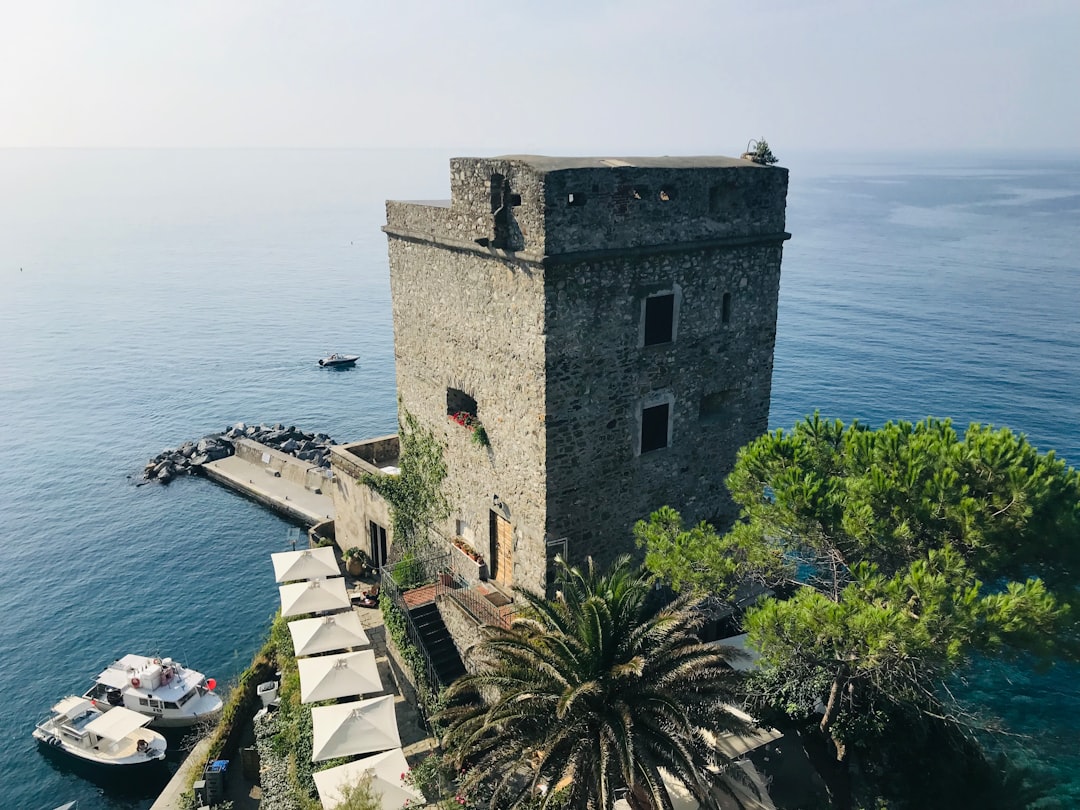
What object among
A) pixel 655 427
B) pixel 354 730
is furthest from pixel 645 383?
pixel 354 730

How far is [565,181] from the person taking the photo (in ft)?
59.1

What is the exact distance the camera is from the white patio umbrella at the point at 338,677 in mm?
22328

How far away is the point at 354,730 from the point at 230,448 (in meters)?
41.8

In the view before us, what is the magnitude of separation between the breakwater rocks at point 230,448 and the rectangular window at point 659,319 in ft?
120

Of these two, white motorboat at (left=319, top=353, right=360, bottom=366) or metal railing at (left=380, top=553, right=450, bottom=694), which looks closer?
metal railing at (left=380, top=553, right=450, bottom=694)

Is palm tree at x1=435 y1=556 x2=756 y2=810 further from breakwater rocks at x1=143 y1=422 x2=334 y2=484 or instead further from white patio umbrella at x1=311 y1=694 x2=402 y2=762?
breakwater rocks at x1=143 y1=422 x2=334 y2=484

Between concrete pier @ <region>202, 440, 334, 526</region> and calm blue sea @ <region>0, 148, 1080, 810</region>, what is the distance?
3.77 feet

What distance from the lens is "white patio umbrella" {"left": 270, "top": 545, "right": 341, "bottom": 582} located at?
29062mm

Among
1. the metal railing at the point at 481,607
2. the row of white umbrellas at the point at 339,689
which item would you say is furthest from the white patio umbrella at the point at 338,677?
the metal railing at the point at 481,607

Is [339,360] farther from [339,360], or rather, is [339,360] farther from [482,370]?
[482,370]

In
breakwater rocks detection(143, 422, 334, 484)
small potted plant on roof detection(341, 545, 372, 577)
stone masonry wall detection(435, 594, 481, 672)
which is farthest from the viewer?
breakwater rocks detection(143, 422, 334, 484)

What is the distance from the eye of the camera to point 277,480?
51969 mm

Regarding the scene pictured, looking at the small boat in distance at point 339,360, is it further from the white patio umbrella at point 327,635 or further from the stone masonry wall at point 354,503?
the white patio umbrella at point 327,635

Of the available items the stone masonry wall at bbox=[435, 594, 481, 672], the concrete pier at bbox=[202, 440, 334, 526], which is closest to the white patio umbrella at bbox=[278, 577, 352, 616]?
the stone masonry wall at bbox=[435, 594, 481, 672]
